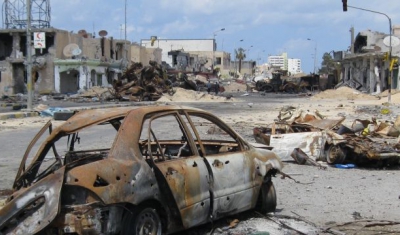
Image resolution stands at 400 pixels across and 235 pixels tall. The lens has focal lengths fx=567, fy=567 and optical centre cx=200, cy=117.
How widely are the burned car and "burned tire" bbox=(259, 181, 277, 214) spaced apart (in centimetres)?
1

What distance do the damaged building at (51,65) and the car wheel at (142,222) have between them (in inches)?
2306

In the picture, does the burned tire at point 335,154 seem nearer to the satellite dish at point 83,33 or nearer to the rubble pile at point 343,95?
the rubble pile at point 343,95

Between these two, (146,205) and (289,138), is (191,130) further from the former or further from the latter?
(289,138)

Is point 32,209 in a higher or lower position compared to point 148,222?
higher

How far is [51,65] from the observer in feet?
209

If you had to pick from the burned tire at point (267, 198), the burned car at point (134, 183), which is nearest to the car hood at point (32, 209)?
the burned car at point (134, 183)

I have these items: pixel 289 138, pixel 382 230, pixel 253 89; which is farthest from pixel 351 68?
pixel 382 230

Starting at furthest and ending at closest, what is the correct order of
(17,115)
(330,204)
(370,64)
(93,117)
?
(370,64)
(17,115)
(330,204)
(93,117)

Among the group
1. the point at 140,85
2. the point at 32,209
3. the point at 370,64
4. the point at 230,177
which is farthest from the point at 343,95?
the point at 32,209

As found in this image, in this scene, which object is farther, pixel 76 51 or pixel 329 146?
pixel 76 51

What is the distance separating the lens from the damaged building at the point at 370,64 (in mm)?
58562

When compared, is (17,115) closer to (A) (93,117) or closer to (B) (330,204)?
(B) (330,204)

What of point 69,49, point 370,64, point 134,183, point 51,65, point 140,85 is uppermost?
point 69,49

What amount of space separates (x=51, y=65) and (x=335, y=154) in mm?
56084
